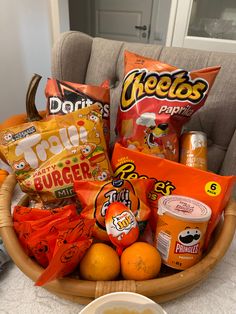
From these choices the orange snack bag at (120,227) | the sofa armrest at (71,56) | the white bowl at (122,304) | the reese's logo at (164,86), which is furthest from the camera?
the sofa armrest at (71,56)

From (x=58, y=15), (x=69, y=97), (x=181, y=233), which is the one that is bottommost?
(x=181, y=233)

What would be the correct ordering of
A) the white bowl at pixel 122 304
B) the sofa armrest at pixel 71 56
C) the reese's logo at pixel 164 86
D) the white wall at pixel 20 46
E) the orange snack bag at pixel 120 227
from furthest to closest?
1. the white wall at pixel 20 46
2. the sofa armrest at pixel 71 56
3. the reese's logo at pixel 164 86
4. the orange snack bag at pixel 120 227
5. the white bowl at pixel 122 304

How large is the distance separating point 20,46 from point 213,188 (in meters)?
1.78

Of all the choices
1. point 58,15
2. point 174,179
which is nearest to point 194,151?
point 174,179

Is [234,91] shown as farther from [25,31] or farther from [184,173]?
[25,31]

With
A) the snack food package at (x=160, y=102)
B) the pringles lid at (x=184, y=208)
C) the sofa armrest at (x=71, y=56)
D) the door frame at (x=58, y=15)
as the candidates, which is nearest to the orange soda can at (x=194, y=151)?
the snack food package at (x=160, y=102)

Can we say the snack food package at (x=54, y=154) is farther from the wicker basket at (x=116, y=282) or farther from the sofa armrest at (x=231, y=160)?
the sofa armrest at (x=231, y=160)

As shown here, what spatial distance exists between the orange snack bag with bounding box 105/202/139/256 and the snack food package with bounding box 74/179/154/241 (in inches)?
1.0

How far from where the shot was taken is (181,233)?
41cm

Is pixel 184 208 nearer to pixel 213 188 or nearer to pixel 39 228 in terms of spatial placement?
pixel 213 188

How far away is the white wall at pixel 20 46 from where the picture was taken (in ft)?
5.37

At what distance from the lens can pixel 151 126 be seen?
0.58m

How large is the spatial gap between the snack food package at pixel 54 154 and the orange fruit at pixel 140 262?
0.59 ft

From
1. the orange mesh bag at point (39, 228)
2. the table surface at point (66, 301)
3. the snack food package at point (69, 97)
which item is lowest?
the table surface at point (66, 301)
